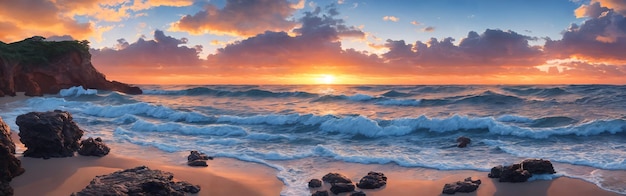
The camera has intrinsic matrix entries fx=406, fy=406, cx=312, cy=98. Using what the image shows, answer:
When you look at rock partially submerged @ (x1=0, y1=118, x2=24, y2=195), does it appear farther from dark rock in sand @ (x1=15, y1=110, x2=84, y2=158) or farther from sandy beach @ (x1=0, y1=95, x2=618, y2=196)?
dark rock in sand @ (x1=15, y1=110, x2=84, y2=158)

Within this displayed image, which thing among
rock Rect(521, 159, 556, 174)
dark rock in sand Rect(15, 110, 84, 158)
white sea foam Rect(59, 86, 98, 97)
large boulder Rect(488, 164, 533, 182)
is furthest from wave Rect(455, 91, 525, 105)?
white sea foam Rect(59, 86, 98, 97)

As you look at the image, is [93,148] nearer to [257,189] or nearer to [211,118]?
[257,189]

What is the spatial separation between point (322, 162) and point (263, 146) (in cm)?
336

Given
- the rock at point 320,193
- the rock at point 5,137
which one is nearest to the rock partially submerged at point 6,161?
the rock at point 5,137

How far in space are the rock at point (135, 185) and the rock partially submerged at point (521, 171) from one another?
21.8ft

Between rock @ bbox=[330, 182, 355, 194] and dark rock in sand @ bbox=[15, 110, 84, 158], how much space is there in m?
6.80

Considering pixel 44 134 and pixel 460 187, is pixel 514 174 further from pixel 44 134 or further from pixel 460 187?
pixel 44 134

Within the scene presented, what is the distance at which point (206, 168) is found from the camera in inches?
401

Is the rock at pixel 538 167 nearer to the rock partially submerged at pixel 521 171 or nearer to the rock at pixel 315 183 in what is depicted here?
the rock partially submerged at pixel 521 171

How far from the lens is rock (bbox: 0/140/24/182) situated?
7293mm

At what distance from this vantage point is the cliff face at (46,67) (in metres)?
33.1

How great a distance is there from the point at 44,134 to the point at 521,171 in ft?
36.2

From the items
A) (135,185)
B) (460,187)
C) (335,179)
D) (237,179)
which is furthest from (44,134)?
(460,187)

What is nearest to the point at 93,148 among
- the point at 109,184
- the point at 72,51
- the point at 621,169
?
the point at 109,184
